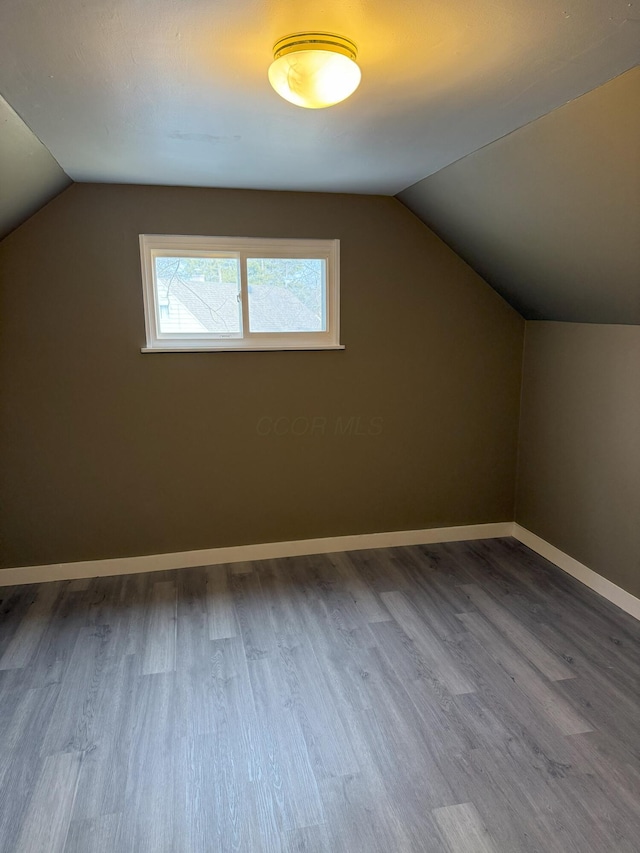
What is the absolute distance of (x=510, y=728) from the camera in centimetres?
193

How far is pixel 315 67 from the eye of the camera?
54.1 inches

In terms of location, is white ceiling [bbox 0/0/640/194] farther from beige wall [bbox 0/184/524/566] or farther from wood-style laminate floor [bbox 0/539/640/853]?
wood-style laminate floor [bbox 0/539/640/853]

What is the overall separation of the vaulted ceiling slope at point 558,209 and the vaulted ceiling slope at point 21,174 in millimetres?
1728

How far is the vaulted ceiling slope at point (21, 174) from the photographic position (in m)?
1.85

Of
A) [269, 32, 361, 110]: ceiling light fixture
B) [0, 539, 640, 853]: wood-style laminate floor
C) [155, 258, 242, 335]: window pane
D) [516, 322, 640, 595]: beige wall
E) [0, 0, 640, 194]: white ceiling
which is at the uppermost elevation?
[0, 0, 640, 194]: white ceiling

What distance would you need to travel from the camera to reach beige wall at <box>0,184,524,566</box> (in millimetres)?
2822

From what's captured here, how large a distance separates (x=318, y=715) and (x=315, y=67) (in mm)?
2116

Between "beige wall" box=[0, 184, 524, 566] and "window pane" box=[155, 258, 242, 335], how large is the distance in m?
0.15

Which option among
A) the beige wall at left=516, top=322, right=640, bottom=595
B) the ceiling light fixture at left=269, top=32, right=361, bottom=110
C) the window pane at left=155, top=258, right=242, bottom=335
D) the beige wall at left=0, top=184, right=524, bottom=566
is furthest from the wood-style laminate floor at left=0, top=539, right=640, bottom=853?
the ceiling light fixture at left=269, top=32, right=361, bottom=110

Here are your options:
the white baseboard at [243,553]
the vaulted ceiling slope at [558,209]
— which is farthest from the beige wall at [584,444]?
the white baseboard at [243,553]

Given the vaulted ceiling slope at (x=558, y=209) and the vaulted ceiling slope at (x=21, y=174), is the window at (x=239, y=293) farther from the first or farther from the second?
the vaulted ceiling slope at (x=558, y=209)

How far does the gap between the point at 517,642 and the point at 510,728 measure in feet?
1.85

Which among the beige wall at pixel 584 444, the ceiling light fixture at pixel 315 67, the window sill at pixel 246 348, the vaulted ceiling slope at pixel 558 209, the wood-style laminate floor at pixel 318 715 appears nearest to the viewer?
the ceiling light fixture at pixel 315 67

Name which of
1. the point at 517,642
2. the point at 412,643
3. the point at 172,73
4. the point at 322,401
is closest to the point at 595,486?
the point at 517,642
